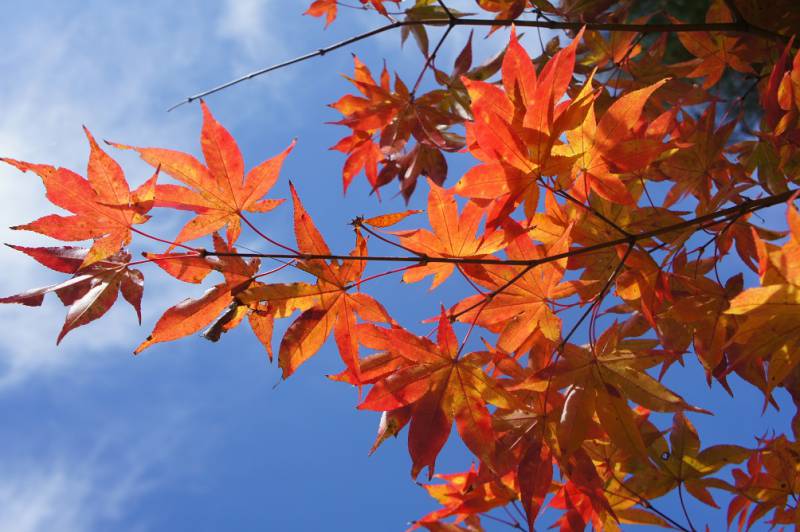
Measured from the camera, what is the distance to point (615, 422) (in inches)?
32.8

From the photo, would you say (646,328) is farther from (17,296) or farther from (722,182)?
(17,296)

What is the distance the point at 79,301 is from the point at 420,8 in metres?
0.91

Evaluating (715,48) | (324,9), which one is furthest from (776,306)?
(324,9)

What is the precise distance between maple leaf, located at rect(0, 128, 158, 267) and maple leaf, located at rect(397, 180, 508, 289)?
352 millimetres

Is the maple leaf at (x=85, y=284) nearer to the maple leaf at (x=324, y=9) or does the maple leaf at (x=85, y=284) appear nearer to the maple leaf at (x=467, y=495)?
the maple leaf at (x=467, y=495)

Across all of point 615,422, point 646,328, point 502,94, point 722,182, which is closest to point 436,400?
point 615,422

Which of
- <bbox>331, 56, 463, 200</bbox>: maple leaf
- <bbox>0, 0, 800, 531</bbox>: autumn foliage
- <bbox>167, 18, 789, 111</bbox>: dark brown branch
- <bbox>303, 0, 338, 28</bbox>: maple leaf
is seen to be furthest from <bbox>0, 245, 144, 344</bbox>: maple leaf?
<bbox>303, 0, 338, 28</bbox>: maple leaf

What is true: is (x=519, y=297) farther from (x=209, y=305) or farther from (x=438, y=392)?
(x=209, y=305)

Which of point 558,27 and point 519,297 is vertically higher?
point 558,27

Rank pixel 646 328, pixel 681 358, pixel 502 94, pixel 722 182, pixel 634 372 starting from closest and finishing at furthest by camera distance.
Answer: pixel 502 94 → pixel 634 372 → pixel 681 358 → pixel 646 328 → pixel 722 182

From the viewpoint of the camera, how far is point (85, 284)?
809 mm

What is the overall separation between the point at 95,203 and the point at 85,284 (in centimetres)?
11

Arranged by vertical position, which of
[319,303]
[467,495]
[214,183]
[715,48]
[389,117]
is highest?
[389,117]

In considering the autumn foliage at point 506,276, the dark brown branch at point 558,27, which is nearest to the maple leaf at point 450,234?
the autumn foliage at point 506,276
